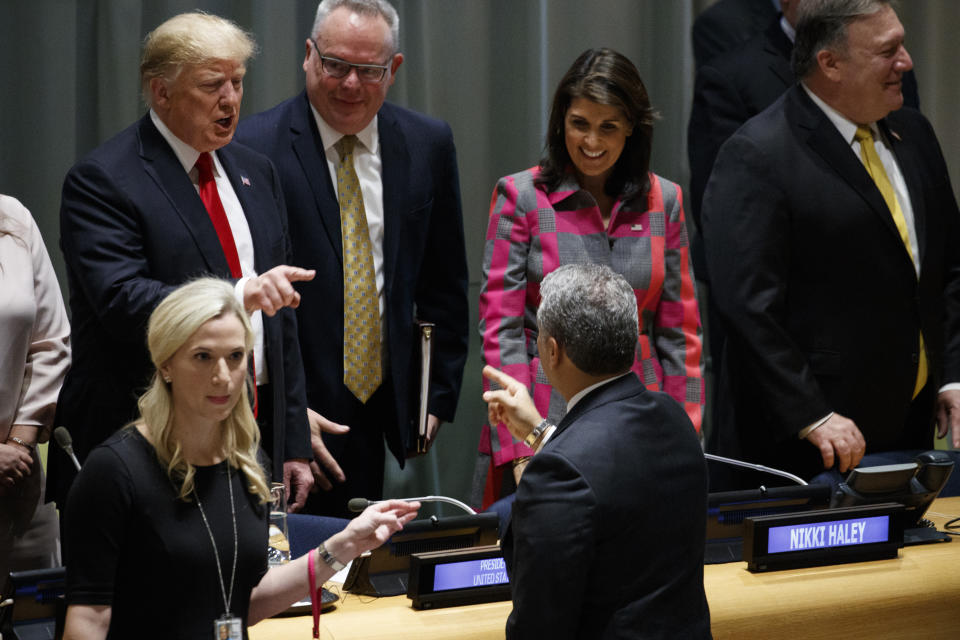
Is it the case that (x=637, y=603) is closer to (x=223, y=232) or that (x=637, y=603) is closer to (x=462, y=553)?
(x=462, y=553)

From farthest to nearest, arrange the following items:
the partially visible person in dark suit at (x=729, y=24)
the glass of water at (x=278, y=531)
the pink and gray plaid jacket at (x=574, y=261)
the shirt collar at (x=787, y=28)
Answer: the partially visible person in dark suit at (x=729, y=24) < the shirt collar at (x=787, y=28) < the pink and gray plaid jacket at (x=574, y=261) < the glass of water at (x=278, y=531)

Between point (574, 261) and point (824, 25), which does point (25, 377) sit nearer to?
point (574, 261)

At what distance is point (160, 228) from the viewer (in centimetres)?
271

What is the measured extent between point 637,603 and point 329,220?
158cm

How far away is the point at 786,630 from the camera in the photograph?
7.91 feet

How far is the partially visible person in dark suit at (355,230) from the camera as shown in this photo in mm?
3254

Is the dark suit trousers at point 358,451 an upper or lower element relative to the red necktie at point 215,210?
lower

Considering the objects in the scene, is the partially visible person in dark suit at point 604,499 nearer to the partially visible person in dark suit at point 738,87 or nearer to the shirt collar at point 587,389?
the shirt collar at point 587,389

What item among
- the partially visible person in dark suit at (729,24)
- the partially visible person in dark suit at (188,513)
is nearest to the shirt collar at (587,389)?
the partially visible person in dark suit at (188,513)

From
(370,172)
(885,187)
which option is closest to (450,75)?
(370,172)

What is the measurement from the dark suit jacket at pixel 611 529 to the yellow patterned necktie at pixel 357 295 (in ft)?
4.23

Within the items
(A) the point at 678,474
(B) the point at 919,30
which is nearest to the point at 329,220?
(A) the point at 678,474

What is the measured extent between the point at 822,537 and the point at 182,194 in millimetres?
1527

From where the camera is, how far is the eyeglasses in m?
3.24
